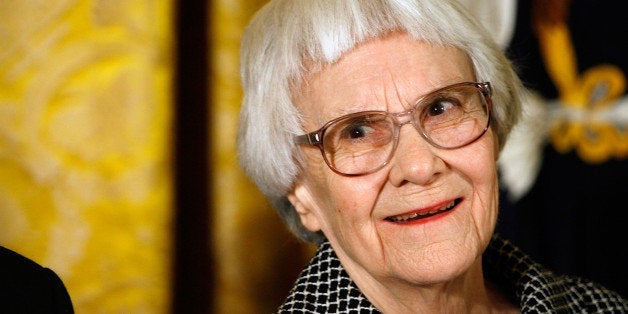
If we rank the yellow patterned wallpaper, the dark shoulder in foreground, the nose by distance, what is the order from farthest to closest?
1. the yellow patterned wallpaper
2. the nose
3. the dark shoulder in foreground

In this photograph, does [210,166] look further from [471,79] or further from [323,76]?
[471,79]

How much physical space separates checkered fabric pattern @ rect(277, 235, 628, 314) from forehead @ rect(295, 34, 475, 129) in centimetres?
36

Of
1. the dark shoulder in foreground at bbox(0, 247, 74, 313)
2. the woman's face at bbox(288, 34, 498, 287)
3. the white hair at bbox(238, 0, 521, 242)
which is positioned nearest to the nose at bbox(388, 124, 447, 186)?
the woman's face at bbox(288, 34, 498, 287)

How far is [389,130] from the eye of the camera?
151 centimetres

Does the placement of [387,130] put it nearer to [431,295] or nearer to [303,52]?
[303,52]

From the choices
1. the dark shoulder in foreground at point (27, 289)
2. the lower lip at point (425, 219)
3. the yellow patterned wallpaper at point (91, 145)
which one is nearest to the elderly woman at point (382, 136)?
the lower lip at point (425, 219)

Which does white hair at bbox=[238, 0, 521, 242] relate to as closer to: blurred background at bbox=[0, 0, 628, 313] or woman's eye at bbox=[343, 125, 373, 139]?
woman's eye at bbox=[343, 125, 373, 139]

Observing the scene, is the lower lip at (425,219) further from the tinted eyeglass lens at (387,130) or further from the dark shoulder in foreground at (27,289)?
the dark shoulder in foreground at (27,289)

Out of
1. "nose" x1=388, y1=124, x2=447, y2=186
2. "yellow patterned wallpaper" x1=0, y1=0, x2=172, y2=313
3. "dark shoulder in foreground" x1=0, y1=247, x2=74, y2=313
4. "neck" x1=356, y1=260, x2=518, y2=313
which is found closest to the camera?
"dark shoulder in foreground" x1=0, y1=247, x2=74, y2=313

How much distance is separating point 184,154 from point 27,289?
34.2 inches

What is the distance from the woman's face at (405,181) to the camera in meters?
1.50

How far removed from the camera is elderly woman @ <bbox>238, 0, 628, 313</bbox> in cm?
151

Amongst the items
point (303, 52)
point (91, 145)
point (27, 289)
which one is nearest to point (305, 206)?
point (303, 52)

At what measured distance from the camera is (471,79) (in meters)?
1.62
